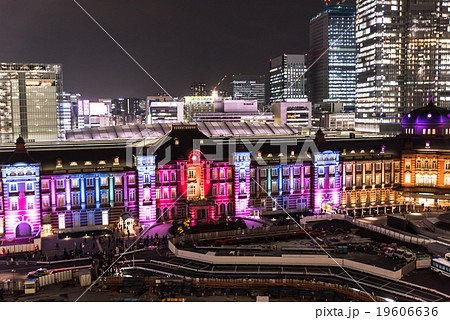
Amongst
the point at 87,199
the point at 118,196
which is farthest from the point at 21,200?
the point at 118,196

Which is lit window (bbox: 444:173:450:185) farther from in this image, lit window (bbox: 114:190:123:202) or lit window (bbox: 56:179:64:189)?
lit window (bbox: 56:179:64:189)

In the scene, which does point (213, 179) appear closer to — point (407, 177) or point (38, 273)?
→ point (38, 273)

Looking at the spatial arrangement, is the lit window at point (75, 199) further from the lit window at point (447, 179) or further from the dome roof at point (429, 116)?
the dome roof at point (429, 116)

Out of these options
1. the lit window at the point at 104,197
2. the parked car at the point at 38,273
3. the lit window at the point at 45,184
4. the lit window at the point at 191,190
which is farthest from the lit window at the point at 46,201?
the parked car at the point at 38,273

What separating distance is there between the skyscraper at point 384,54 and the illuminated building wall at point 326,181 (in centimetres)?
10395

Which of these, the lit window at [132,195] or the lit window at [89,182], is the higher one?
the lit window at [89,182]

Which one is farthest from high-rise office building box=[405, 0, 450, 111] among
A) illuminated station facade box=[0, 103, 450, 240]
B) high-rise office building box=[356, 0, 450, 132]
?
illuminated station facade box=[0, 103, 450, 240]

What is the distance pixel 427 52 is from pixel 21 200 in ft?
511

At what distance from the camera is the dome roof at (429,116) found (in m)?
103

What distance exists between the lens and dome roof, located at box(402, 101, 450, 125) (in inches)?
4072

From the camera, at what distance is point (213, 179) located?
86875 mm

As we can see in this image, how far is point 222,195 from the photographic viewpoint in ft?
287

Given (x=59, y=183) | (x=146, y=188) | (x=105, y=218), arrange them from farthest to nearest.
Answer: (x=146, y=188) < (x=105, y=218) < (x=59, y=183)

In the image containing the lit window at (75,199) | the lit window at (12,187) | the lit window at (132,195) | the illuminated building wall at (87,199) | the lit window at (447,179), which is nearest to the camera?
the lit window at (12,187)
